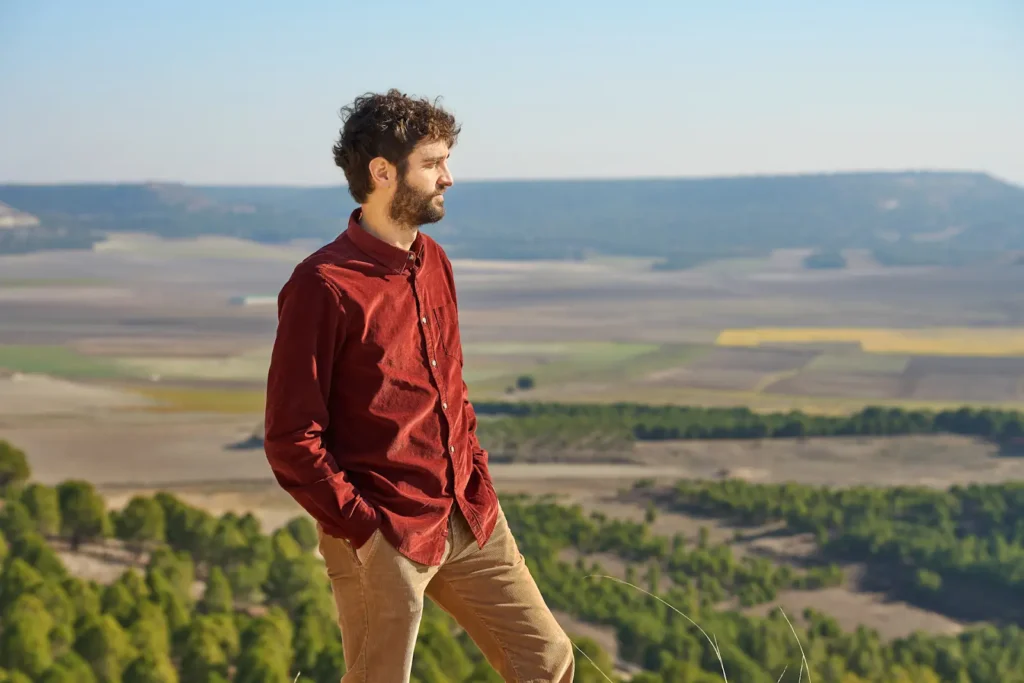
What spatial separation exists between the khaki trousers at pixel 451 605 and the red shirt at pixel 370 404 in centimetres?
4

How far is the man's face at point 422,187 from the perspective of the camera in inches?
91.4

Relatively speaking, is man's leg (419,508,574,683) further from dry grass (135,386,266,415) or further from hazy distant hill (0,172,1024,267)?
hazy distant hill (0,172,1024,267)

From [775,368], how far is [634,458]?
22321 millimetres

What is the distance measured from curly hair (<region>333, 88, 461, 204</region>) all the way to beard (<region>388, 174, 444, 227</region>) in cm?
4

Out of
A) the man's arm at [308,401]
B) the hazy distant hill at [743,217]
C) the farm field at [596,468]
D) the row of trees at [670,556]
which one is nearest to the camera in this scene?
the man's arm at [308,401]

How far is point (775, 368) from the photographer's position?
91250 mm

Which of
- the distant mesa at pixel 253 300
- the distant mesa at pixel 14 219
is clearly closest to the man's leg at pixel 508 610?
the distant mesa at pixel 14 219

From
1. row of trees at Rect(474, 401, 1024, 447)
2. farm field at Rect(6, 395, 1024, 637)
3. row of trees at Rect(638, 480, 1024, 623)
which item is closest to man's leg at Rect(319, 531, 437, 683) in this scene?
farm field at Rect(6, 395, 1024, 637)

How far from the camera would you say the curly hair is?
230 cm

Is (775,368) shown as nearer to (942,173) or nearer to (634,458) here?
(634,458)

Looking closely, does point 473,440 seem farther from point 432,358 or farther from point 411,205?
point 411,205

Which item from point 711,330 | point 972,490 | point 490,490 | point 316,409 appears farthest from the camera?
point 711,330

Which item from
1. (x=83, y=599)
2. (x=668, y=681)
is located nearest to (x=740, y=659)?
(x=668, y=681)

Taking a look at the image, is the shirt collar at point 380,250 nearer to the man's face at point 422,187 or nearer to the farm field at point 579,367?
the man's face at point 422,187
